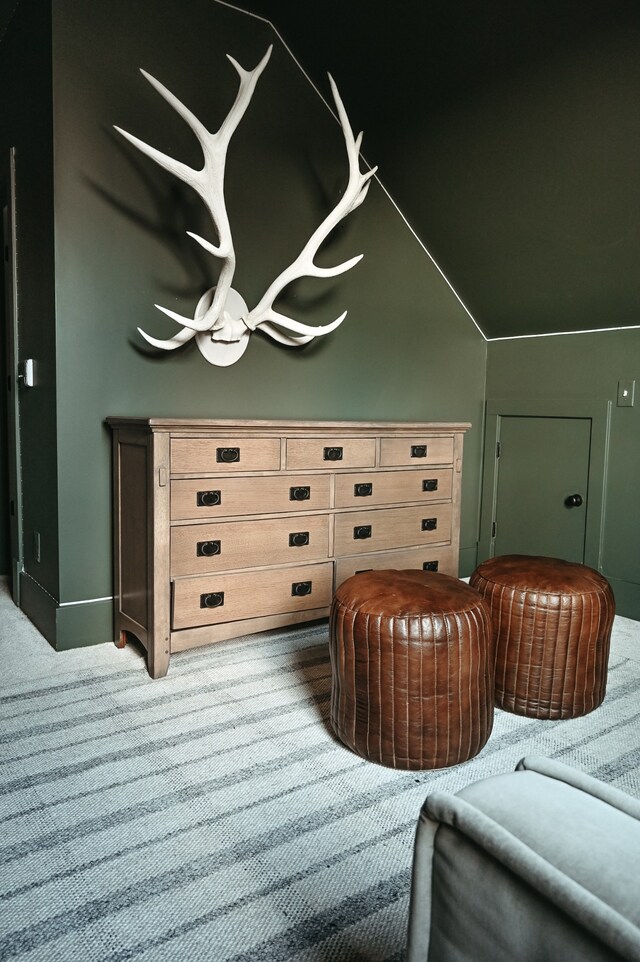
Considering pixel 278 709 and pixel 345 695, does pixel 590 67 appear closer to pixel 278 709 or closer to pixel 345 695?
pixel 345 695

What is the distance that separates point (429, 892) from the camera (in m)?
0.87

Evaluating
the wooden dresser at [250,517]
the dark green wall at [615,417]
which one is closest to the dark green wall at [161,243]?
the wooden dresser at [250,517]

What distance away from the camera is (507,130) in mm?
2742

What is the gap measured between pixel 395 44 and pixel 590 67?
0.83m

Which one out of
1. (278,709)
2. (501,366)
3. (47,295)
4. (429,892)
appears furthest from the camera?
(501,366)

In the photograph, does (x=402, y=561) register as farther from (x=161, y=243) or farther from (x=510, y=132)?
(x=510, y=132)

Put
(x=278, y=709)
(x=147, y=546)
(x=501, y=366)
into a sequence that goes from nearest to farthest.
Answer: (x=278, y=709) < (x=147, y=546) < (x=501, y=366)

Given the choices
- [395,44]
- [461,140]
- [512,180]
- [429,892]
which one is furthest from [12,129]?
[429,892]

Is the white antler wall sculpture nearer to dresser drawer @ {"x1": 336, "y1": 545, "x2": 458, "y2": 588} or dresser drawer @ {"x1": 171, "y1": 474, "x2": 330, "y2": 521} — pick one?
dresser drawer @ {"x1": 171, "y1": 474, "x2": 330, "y2": 521}

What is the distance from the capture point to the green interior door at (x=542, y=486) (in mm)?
3467

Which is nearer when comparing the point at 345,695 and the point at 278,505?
the point at 345,695

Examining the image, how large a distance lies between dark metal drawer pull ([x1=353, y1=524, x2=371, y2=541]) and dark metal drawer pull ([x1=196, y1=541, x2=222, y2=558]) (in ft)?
2.17

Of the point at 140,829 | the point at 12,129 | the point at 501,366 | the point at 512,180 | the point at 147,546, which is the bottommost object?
the point at 140,829

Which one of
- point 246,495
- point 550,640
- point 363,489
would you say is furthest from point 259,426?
point 550,640
